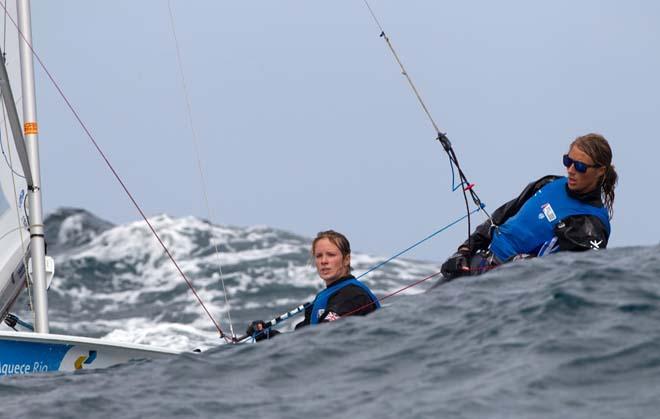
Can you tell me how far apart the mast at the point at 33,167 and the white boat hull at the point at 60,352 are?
0.93 m

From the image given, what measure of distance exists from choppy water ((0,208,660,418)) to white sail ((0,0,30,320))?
3132 millimetres

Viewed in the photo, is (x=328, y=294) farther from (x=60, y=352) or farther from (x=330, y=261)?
(x=60, y=352)

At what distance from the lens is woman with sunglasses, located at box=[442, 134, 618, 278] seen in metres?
7.68

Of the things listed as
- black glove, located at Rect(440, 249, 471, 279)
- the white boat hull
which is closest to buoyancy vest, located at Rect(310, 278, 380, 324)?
black glove, located at Rect(440, 249, 471, 279)

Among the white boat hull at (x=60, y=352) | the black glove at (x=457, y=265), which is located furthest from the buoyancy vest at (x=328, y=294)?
the white boat hull at (x=60, y=352)

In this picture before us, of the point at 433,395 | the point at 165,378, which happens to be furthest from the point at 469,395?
the point at 165,378

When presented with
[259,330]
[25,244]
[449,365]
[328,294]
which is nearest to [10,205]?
[25,244]

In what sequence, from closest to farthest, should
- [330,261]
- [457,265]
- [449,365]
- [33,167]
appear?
[449,365] → [330,261] → [457,265] → [33,167]

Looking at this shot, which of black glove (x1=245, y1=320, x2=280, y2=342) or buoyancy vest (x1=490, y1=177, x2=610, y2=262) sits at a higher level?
buoyancy vest (x1=490, y1=177, x2=610, y2=262)

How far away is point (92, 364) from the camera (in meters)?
8.12

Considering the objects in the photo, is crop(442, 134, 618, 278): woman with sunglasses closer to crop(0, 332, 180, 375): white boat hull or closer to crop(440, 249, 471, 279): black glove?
crop(440, 249, 471, 279): black glove

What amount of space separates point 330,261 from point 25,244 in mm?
3660

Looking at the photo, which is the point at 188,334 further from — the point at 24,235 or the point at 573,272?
the point at 573,272

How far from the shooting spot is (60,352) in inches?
324
